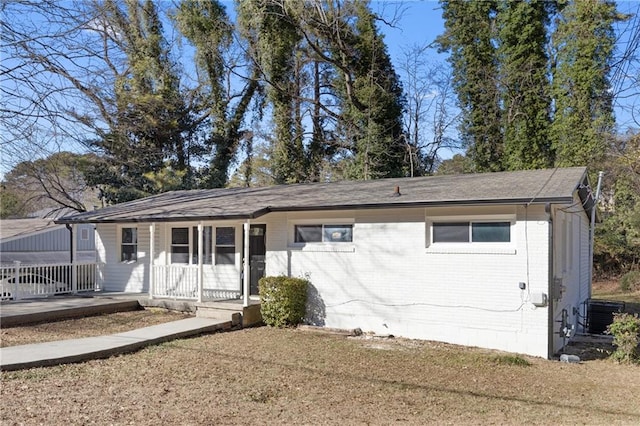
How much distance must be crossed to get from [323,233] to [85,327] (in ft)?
18.9

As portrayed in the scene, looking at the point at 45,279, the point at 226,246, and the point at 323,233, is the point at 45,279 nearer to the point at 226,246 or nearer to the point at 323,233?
the point at 226,246

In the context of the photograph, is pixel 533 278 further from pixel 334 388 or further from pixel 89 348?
pixel 89 348

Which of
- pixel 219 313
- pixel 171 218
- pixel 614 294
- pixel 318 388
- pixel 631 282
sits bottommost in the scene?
pixel 614 294

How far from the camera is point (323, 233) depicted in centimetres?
1172

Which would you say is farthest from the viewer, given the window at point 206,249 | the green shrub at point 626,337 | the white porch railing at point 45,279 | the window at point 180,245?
the window at point 180,245

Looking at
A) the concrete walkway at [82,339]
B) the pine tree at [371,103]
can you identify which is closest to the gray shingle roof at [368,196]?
the concrete walkway at [82,339]

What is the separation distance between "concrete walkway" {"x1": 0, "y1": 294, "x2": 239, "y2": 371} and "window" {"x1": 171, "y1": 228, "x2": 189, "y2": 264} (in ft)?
5.05

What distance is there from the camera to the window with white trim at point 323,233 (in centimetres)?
1146

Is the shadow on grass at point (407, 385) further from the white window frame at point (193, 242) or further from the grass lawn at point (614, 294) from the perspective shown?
the grass lawn at point (614, 294)

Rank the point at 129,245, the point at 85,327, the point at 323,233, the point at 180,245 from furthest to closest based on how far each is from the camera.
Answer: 1. the point at 129,245
2. the point at 180,245
3. the point at 323,233
4. the point at 85,327

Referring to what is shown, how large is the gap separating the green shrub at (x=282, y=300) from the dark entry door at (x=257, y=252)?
1385mm

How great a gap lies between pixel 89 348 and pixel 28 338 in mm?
2114

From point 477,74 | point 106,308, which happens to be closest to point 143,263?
point 106,308

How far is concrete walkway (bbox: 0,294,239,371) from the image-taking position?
7.74m
